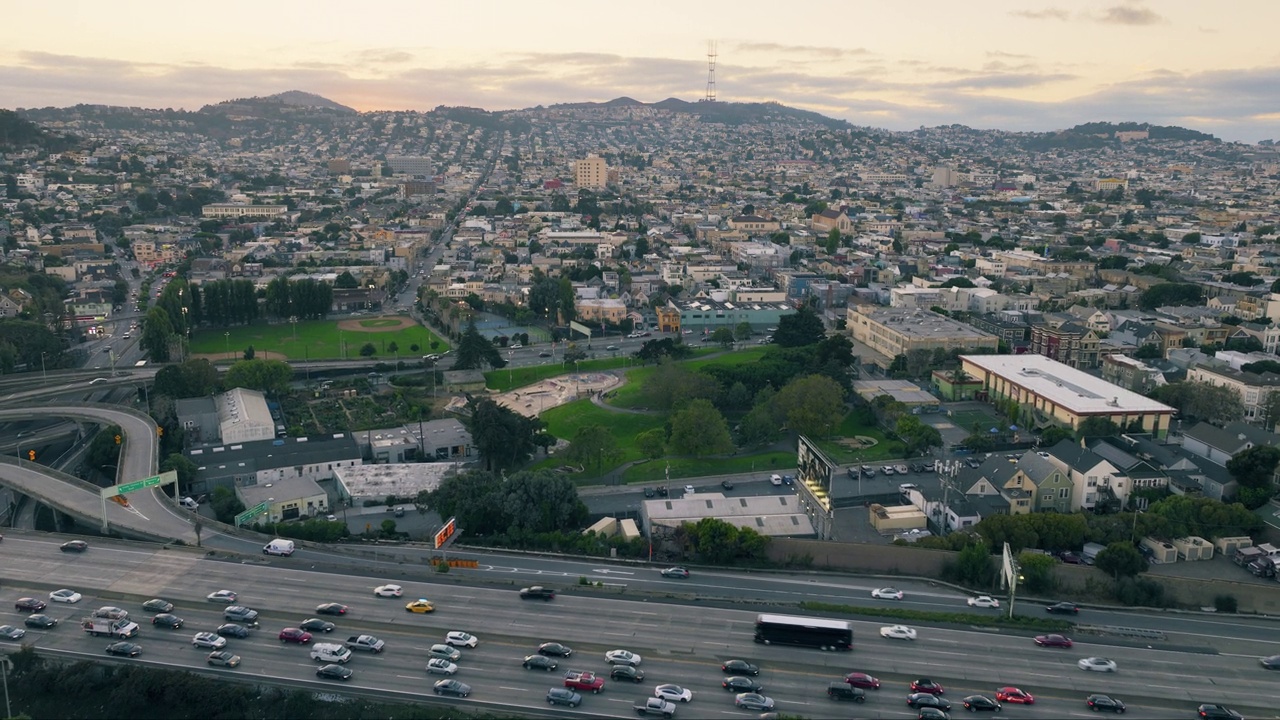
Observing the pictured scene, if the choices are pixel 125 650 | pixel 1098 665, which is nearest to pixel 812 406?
pixel 1098 665

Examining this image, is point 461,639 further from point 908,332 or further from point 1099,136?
point 1099,136

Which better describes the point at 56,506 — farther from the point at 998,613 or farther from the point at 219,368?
the point at 998,613

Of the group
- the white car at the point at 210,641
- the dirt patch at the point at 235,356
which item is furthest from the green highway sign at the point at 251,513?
the dirt patch at the point at 235,356

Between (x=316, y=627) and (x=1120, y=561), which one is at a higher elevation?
(x=1120, y=561)

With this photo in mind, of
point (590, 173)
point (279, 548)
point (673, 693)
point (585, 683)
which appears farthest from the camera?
point (590, 173)

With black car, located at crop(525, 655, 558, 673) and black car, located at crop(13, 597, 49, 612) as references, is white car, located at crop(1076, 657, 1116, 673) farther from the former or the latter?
black car, located at crop(13, 597, 49, 612)

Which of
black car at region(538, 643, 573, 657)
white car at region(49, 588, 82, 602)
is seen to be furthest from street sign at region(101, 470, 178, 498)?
black car at region(538, 643, 573, 657)
